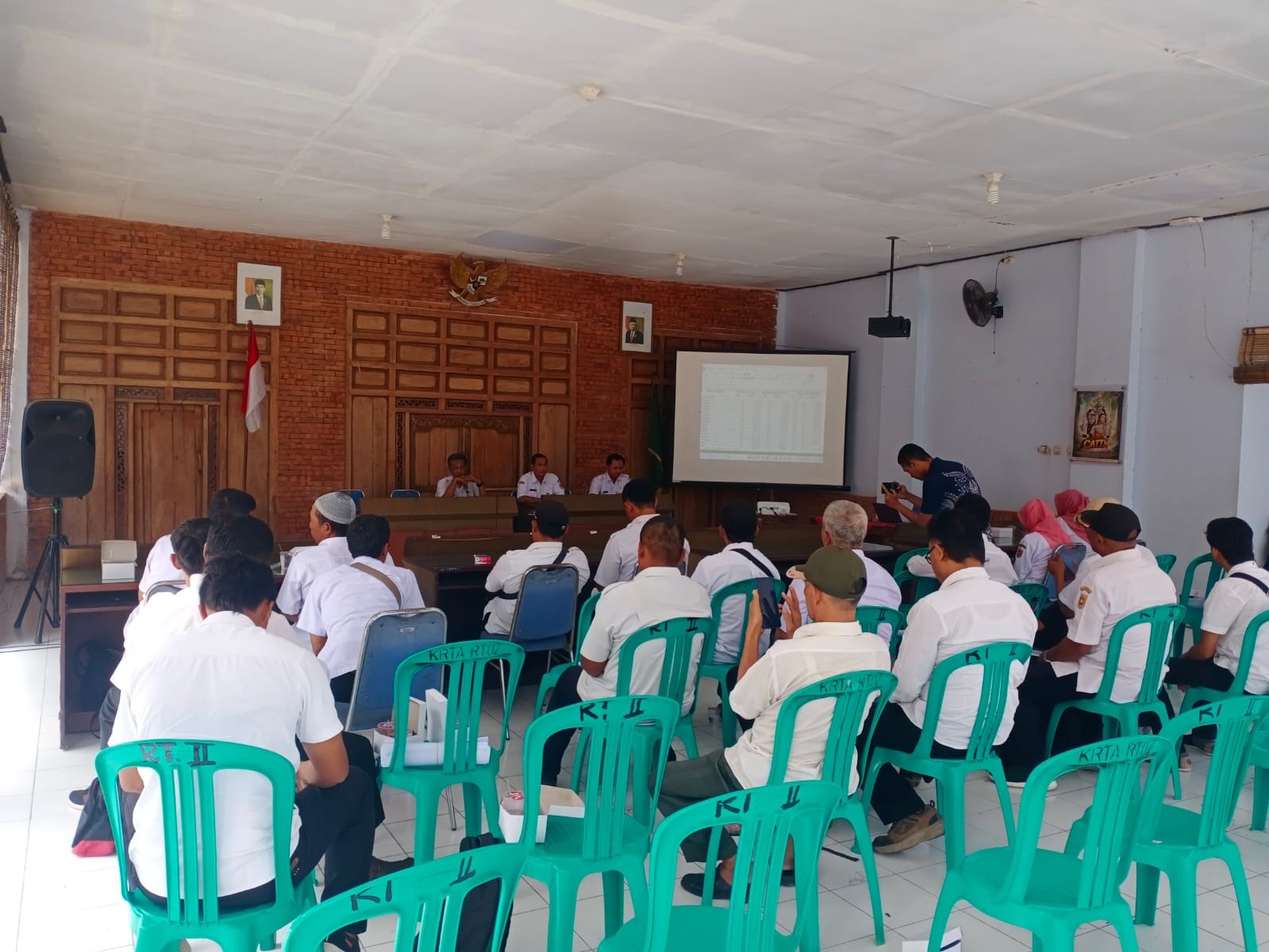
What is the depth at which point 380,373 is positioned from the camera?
9.91m

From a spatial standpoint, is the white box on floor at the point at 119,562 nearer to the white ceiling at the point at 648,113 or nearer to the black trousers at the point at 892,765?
the white ceiling at the point at 648,113

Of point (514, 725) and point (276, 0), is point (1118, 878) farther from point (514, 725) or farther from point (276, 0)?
point (276, 0)

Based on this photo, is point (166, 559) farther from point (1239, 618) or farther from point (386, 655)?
point (1239, 618)

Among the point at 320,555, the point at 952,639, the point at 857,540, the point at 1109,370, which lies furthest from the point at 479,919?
the point at 1109,370

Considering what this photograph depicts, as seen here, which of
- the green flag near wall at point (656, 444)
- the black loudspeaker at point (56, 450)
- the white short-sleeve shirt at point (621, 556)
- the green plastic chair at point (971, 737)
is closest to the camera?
the green plastic chair at point (971, 737)

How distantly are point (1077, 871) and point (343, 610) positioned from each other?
8.72 ft

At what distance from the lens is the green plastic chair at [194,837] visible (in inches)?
81.8

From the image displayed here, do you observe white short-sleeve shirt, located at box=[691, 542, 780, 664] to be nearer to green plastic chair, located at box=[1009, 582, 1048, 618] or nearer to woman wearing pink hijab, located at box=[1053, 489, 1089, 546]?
green plastic chair, located at box=[1009, 582, 1048, 618]

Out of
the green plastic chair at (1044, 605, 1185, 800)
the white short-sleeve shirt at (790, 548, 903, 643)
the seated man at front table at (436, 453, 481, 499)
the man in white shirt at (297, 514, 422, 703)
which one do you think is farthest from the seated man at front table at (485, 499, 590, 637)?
the seated man at front table at (436, 453, 481, 499)

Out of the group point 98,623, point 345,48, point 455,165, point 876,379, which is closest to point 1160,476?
point 876,379

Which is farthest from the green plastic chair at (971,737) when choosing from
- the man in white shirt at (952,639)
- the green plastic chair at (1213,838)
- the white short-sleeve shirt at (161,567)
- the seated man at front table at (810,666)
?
the white short-sleeve shirt at (161,567)

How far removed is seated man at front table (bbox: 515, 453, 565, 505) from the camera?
10.1 metres

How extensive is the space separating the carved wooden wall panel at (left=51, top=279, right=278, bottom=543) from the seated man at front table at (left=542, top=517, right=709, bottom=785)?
6.56 meters

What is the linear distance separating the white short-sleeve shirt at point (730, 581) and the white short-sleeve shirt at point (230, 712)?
249 cm
